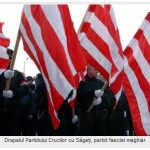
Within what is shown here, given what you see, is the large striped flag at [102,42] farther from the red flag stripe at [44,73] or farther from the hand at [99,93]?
the red flag stripe at [44,73]

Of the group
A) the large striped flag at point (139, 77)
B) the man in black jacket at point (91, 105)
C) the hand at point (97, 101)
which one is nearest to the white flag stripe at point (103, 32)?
the large striped flag at point (139, 77)

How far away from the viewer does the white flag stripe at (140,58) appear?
9375 millimetres

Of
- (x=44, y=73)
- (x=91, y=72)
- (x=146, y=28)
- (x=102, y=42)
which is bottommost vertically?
(x=44, y=73)

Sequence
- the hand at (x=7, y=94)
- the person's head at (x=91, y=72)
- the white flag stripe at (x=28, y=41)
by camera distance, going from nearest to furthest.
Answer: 1. the white flag stripe at (x=28, y=41)
2. the hand at (x=7, y=94)
3. the person's head at (x=91, y=72)

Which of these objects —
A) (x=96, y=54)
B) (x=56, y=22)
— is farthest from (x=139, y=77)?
(x=56, y=22)

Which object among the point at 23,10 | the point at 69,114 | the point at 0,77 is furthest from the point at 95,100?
the point at 23,10

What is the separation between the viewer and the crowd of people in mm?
9203

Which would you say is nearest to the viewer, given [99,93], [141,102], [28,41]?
[28,41]

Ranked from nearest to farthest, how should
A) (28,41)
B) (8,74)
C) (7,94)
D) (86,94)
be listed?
(28,41) → (8,74) → (7,94) → (86,94)

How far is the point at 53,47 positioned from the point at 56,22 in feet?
1.26

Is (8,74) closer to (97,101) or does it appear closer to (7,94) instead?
(7,94)

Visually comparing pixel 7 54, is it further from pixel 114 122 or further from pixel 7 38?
pixel 114 122

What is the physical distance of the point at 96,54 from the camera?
30.4ft

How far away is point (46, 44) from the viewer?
7871 millimetres
